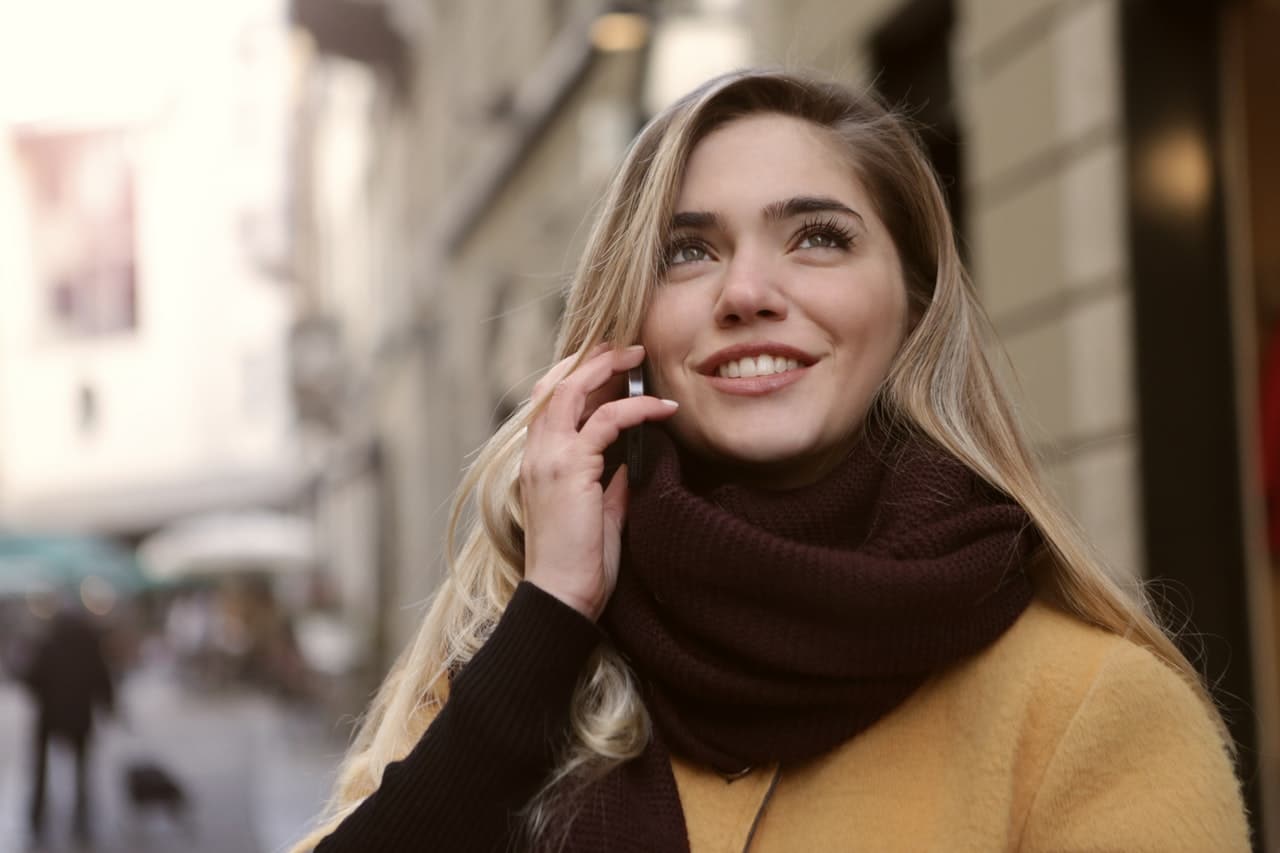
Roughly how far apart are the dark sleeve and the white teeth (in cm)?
40

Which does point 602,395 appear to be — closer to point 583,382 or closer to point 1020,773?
point 583,382

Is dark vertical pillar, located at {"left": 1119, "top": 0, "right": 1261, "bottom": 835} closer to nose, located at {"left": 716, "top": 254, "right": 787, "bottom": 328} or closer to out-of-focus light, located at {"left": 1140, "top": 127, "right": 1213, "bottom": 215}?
out-of-focus light, located at {"left": 1140, "top": 127, "right": 1213, "bottom": 215}

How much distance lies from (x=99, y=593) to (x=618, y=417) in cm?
3143

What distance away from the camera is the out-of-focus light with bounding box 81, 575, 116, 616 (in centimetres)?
2872

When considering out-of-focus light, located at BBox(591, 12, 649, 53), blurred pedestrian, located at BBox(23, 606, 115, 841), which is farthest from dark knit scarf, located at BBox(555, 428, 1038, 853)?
blurred pedestrian, located at BBox(23, 606, 115, 841)

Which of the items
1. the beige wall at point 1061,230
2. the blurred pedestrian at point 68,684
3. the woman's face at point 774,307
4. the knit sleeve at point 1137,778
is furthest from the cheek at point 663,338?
the blurred pedestrian at point 68,684

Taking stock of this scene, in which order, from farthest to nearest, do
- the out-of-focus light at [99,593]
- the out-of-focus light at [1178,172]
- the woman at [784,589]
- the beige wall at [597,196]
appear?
the out-of-focus light at [99,593] < the beige wall at [597,196] < the out-of-focus light at [1178,172] < the woman at [784,589]

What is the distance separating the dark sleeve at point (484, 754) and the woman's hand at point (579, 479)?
0.09m

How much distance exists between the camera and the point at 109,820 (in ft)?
38.4

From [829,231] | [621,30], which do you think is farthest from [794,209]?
[621,30]

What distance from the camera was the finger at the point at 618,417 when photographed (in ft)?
6.50

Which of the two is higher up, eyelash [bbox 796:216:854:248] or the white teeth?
eyelash [bbox 796:216:854:248]

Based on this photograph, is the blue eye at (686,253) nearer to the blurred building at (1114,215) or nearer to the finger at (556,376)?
the finger at (556,376)

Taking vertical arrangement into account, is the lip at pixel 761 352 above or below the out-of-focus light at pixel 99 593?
above
